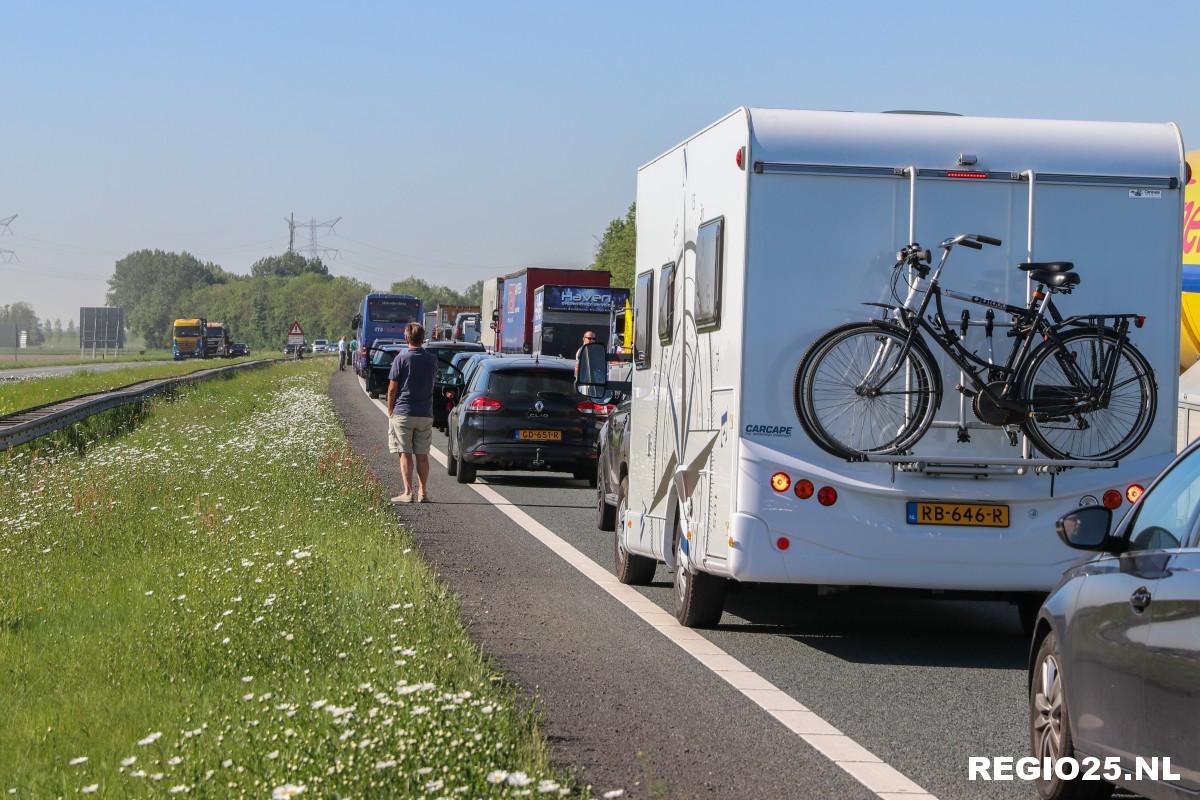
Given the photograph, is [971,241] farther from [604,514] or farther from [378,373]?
[378,373]

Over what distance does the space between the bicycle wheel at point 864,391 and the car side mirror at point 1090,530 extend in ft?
11.3

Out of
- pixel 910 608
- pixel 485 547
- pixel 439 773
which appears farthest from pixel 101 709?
pixel 485 547

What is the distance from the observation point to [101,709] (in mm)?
7336

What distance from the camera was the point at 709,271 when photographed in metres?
9.95

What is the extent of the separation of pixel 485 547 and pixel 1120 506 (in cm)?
627

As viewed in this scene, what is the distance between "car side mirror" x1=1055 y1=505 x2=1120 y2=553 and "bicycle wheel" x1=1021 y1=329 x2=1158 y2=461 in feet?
11.6

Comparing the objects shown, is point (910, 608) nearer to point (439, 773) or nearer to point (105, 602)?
point (105, 602)

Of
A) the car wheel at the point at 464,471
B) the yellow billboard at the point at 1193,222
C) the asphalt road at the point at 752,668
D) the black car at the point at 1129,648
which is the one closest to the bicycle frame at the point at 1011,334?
the asphalt road at the point at 752,668

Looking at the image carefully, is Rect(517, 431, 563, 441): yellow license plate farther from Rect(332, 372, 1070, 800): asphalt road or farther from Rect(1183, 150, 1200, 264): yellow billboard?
Rect(1183, 150, 1200, 264): yellow billboard

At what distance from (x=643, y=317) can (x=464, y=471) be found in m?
9.65

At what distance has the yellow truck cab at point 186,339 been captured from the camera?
124 meters

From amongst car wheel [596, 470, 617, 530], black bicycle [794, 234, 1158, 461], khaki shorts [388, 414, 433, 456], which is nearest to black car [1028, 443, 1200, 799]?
black bicycle [794, 234, 1158, 461]

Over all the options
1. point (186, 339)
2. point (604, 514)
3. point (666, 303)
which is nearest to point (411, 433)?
point (604, 514)

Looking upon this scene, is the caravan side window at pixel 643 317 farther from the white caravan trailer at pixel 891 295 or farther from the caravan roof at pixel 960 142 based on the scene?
the caravan roof at pixel 960 142
